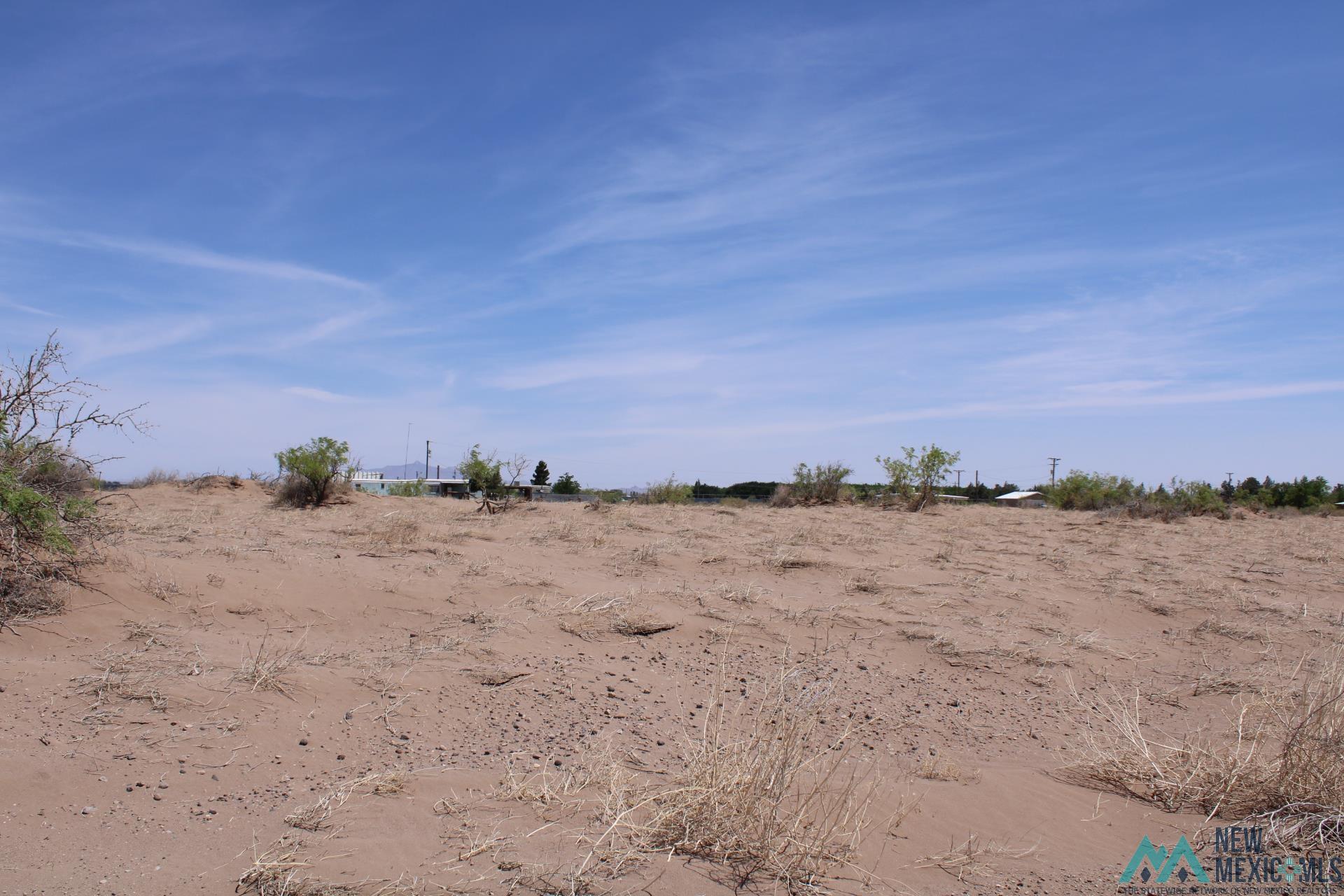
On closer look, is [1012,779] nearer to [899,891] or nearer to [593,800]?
[899,891]

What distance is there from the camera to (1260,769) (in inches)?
181

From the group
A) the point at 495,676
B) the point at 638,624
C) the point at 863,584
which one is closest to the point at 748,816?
the point at 495,676

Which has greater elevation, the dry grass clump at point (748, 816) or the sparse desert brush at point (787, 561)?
the sparse desert brush at point (787, 561)

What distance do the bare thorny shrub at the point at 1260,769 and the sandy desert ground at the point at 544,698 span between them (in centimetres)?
21

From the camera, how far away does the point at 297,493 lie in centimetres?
Answer: 2073

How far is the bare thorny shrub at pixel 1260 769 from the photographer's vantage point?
427cm

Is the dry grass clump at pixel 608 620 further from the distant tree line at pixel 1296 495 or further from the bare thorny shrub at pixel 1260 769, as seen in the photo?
the distant tree line at pixel 1296 495

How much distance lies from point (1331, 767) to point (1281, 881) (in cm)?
87

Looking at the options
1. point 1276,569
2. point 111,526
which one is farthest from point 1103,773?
point 1276,569

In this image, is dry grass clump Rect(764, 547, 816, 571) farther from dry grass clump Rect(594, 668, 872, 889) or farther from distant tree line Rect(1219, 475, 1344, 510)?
distant tree line Rect(1219, 475, 1344, 510)

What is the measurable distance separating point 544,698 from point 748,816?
246 cm

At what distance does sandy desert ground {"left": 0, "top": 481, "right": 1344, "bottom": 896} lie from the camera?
372 centimetres

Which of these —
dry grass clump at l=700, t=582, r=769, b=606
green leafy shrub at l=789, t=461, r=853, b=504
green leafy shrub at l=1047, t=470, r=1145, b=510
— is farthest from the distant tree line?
dry grass clump at l=700, t=582, r=769, b=606

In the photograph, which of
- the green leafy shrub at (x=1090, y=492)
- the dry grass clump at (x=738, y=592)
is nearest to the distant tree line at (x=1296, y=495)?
the green leafy shrub at (x=1090, y=492)
